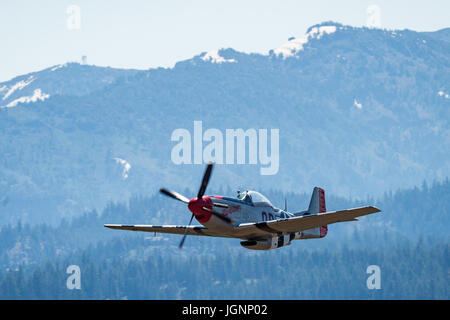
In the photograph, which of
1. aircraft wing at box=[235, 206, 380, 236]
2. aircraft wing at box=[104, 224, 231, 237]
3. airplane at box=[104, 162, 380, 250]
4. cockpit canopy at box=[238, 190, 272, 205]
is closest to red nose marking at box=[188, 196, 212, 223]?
airplane at box=[104, 162, 380, 250]

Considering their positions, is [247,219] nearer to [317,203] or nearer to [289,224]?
[289,224]

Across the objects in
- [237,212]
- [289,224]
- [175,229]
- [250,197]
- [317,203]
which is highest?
[317,203]

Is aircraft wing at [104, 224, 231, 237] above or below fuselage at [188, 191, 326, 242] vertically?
below

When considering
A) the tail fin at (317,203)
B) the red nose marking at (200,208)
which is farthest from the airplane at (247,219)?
the tail fin at (317,203)

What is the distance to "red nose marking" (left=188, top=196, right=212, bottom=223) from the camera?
56.7 m

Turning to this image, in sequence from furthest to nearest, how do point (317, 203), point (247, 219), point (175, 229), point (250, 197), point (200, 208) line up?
1. point (317, 203)
2. point (175, 229)
3. point (250, 197)
4. point (247, 219)
5. point (200, 208)

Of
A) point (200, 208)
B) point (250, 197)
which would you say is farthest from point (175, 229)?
point (200, 208)

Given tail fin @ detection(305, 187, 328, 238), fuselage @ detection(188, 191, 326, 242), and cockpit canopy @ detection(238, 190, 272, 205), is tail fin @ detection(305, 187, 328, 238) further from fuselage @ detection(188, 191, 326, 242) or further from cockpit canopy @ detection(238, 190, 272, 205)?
cockpit canopy @ detection(238, 190, 272, 205)

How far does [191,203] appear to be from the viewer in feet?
186

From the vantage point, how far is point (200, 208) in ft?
186
